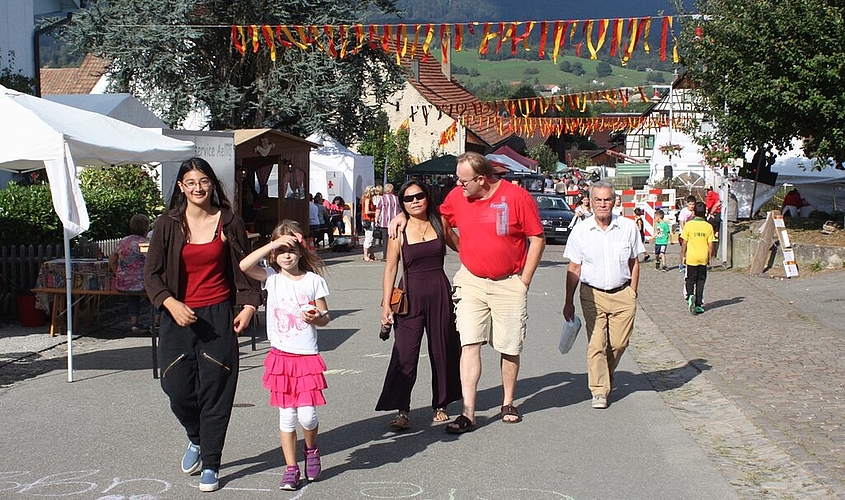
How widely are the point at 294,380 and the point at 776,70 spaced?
651 inches

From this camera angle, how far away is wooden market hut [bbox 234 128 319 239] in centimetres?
2153

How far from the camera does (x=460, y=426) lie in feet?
23.3

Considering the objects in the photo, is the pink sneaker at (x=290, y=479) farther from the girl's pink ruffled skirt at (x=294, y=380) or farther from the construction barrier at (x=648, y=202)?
the construction barrier at (x=648, y=202)

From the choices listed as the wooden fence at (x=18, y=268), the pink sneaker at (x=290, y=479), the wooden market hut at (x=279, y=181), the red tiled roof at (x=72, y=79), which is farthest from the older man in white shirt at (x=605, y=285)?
the red tiled roof at (x=72, y=79)

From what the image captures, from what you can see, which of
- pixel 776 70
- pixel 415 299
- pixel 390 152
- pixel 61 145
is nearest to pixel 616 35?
pixel 776 70

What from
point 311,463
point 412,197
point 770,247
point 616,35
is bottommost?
point 311,463

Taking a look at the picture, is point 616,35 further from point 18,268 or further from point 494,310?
point 494,310

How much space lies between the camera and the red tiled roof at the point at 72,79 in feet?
160

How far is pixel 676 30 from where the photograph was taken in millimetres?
24516

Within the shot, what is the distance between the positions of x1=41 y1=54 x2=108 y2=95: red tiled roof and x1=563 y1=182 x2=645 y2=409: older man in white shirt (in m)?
43.4

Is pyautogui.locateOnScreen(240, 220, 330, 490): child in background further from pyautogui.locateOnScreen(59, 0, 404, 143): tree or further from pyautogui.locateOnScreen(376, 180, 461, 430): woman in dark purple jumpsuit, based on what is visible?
pyautogui.locateOnScreen(59, 0, 404, 143): tree

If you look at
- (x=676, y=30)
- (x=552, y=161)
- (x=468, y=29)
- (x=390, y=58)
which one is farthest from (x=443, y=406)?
(x=552, y=161)

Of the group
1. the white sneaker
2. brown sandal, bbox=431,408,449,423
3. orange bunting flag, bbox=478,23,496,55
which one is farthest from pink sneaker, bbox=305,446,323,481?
orange bunting flag, bbox=478,23,496,55

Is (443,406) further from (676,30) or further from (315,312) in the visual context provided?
(676,30)
